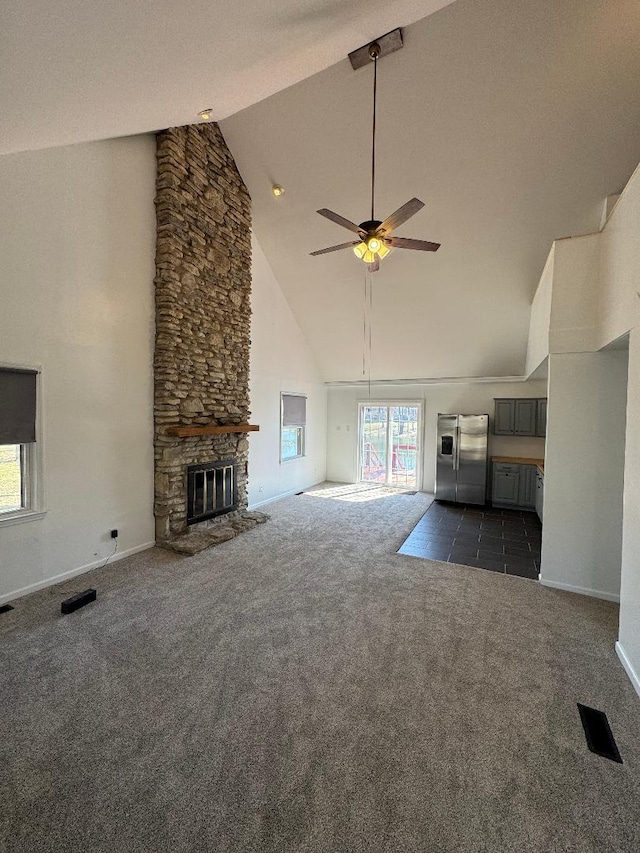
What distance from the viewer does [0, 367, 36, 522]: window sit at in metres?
2.85

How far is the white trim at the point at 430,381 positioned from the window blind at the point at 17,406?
234 inches

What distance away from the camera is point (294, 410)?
7.07 metres

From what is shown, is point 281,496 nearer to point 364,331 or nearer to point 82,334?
point 364,331

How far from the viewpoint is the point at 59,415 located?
3221 millimetres

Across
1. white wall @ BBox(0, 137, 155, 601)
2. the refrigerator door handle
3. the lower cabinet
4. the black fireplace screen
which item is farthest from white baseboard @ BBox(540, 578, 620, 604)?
white wall @ BBox(0, 137, 155, 601)

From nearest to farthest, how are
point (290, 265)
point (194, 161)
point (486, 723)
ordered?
point (486, 723), point (194, 161), point (290, 265)

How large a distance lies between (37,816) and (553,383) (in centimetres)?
430

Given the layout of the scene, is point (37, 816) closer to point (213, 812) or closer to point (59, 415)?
point (213, 812)

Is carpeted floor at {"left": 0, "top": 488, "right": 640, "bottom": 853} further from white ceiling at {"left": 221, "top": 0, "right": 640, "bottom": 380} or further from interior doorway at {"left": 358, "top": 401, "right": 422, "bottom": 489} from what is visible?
interior doorway at {"left": 358, "top": 401, "right": 422, "bottom": 489}

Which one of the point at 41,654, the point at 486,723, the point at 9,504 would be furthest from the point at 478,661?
the point at 9,504

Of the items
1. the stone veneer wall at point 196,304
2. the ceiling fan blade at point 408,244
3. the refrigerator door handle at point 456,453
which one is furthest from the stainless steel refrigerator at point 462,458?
the ceiling fan blade at point 408,244

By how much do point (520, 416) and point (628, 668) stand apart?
15.8 ft

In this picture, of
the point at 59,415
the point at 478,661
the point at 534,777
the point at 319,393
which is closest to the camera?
the point at 534,777

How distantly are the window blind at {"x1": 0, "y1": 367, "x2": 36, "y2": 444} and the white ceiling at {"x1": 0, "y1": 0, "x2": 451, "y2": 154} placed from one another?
5.28ft
